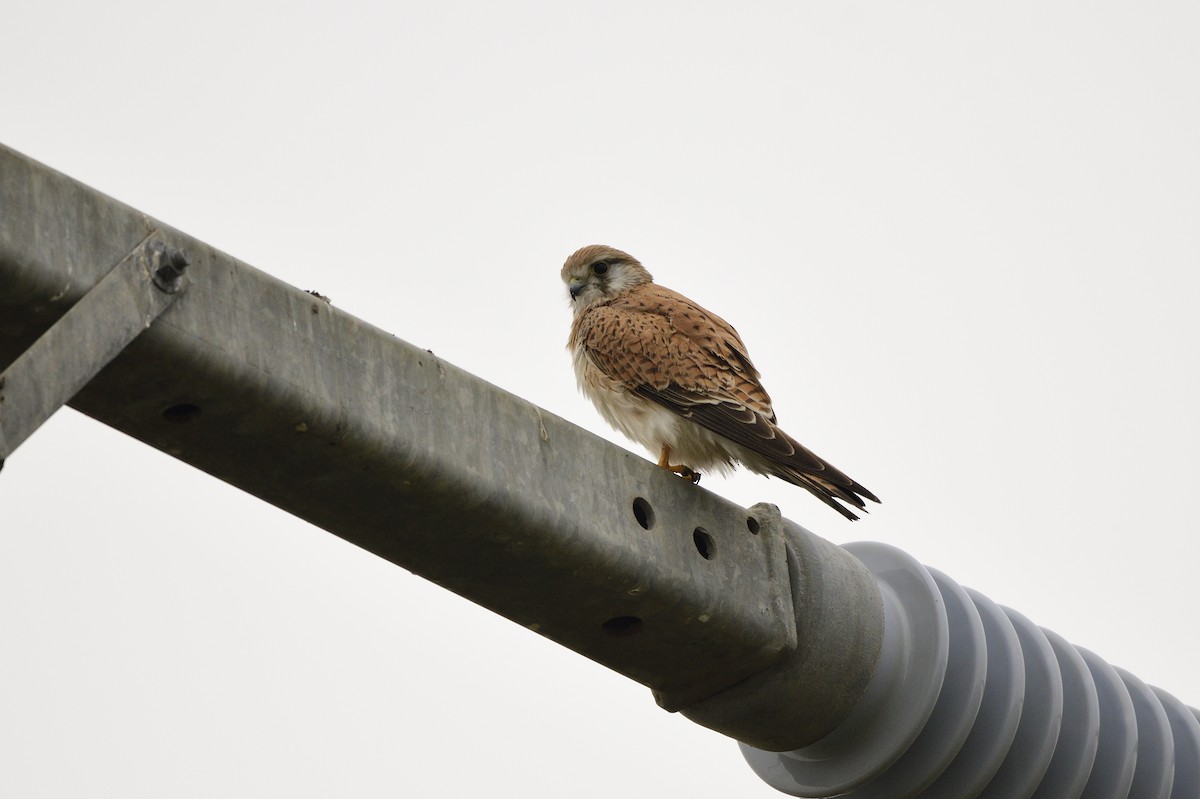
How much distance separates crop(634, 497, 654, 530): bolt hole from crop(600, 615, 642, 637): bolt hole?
0.18 m

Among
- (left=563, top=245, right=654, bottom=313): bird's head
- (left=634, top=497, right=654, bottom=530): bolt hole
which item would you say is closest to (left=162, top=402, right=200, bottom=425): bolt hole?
(left=634, top=497, right=654, bottom=530): bolt hole

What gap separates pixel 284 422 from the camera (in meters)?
2.33

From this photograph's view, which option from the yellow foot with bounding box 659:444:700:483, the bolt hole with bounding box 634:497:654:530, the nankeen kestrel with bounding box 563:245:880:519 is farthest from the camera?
the yellow foot with bounding box 659:444:700:483

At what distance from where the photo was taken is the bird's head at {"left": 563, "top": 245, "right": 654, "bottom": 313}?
5895mm

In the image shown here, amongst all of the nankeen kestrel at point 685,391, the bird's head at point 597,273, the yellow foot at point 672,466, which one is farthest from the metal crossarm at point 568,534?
the bird's head at point 597,273

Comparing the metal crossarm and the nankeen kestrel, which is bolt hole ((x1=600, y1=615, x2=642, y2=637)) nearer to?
the metal crossarm

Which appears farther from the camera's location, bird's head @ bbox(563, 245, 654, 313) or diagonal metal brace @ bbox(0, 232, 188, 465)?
bird's head @ bbox(563, 245, 654, 313)

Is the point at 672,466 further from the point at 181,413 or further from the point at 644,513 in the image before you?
the point at 181,413

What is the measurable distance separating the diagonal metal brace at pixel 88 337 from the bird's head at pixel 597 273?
372 centimetres

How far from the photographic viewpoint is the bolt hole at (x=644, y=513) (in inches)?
116

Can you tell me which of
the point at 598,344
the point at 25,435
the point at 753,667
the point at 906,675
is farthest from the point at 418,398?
the point at 598,344

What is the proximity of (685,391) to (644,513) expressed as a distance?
156cm

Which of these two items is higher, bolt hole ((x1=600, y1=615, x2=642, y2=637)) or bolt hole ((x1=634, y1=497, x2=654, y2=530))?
bolt hole ((x1=634, y1=497, x2=654, y2=530))

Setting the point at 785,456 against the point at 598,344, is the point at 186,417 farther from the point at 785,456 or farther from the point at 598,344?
the point at 598,344
